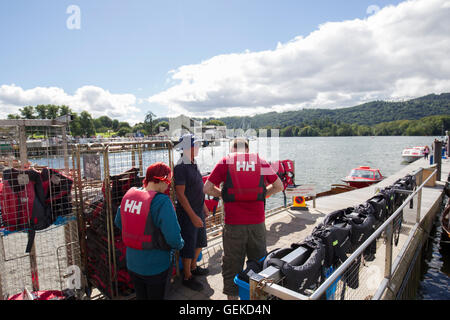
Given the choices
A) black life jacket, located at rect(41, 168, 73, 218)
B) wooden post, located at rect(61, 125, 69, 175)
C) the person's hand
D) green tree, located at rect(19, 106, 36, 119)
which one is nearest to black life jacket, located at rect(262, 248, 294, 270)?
the person's hand

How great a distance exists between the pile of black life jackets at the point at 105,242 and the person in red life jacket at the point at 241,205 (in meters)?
1.22

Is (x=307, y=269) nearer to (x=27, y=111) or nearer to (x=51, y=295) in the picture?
(x=51, y=295)

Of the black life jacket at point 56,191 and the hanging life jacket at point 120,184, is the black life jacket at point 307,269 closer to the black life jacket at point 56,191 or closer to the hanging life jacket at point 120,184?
the hanging life jacket at point 120,184

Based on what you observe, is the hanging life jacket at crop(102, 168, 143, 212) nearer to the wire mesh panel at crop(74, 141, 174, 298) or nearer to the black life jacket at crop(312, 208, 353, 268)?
the wire mesh panel at crop(74, 141, 174, 298)

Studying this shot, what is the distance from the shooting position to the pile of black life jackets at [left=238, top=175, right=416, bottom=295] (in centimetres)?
206

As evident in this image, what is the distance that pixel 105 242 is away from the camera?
3.26 metres

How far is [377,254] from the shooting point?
3385mm

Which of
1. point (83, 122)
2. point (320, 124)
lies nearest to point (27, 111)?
point (83, 122)

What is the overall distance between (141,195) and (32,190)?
1.45 m

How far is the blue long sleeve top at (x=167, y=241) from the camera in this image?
7.25ft

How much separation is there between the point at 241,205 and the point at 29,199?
7.50ft

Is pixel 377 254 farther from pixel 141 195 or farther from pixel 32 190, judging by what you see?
pixel 32 190

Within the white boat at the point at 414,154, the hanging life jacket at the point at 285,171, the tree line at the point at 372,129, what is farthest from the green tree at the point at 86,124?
the hanging life jacket at the point at 285,171
